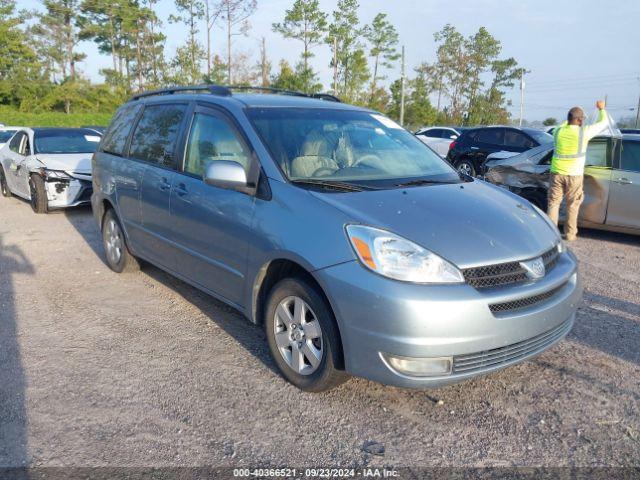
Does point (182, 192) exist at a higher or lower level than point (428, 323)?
higher

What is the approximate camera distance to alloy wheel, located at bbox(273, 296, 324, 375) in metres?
3.22

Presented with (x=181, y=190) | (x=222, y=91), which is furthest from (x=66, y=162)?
(x=181, y=190)

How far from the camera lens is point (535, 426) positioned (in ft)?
9.96

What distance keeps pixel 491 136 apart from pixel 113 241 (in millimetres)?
11055

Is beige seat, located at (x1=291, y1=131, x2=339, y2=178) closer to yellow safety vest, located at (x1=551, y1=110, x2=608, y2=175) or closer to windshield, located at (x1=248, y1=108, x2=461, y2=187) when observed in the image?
windshield, located at (x1=248, y1=108, x2=461, y2=187)

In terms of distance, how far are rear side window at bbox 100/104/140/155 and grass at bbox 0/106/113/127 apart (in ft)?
120

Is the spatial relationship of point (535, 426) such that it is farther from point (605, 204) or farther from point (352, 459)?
point (605, 204)

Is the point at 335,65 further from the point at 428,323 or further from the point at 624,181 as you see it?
the point at 428,323

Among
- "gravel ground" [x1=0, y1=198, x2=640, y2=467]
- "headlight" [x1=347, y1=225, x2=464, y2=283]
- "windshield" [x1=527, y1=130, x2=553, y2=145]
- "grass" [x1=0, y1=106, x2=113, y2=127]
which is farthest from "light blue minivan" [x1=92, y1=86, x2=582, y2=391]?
"grass" [x1=0, y1=106, x2=113, y2=127]

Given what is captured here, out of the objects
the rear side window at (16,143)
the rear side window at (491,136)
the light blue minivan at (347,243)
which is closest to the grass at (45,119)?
the rear side window at (16,143)

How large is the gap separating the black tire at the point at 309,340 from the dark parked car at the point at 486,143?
1127cm

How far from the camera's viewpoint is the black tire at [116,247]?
5.68 m

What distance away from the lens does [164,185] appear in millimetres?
4531

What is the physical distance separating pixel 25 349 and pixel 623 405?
401 cm
